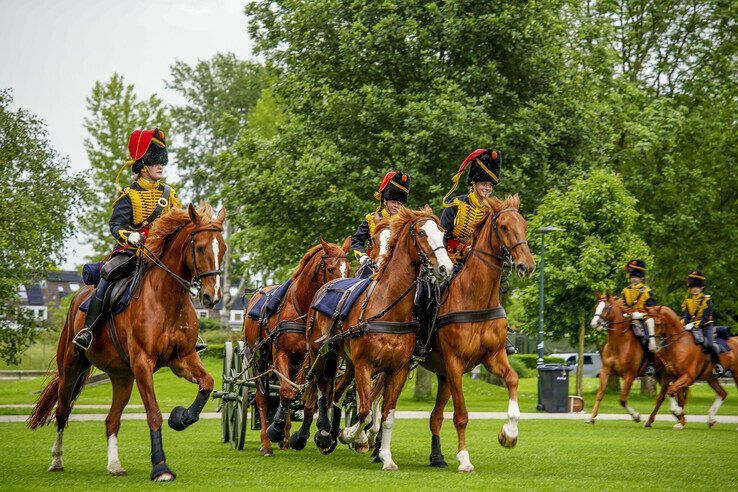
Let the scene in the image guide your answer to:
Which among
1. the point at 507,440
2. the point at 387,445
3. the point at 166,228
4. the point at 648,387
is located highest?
the point at 166,228

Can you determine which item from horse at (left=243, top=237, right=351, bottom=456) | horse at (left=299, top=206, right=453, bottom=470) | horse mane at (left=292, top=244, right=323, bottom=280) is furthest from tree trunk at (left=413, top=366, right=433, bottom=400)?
horse at (left=299, top=206, right=453, bottom=470)

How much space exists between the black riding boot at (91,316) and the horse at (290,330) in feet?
10.3

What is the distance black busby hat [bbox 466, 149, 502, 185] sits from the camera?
14.2 meters

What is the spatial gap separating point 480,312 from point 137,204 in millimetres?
4283

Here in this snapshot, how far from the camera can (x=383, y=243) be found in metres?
13.5

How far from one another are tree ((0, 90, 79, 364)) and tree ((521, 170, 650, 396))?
1447cm

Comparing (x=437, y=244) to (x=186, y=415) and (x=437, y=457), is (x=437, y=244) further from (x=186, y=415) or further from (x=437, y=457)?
(x=186, y=415)

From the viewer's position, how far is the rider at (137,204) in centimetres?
1220

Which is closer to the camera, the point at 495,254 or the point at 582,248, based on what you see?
the point at 495,254

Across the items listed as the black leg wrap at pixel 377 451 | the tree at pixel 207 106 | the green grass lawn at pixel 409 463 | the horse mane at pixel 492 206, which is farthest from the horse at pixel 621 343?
the tree at pixel 207 106

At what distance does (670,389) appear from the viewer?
74.1ft

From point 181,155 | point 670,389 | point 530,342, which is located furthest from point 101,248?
point 670,389

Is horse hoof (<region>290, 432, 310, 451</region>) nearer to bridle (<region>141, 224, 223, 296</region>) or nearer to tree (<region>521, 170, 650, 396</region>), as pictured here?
bridle (<region>141, 224, 223, 296</region>)

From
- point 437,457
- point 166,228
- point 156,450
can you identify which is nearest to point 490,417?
point 437,457
